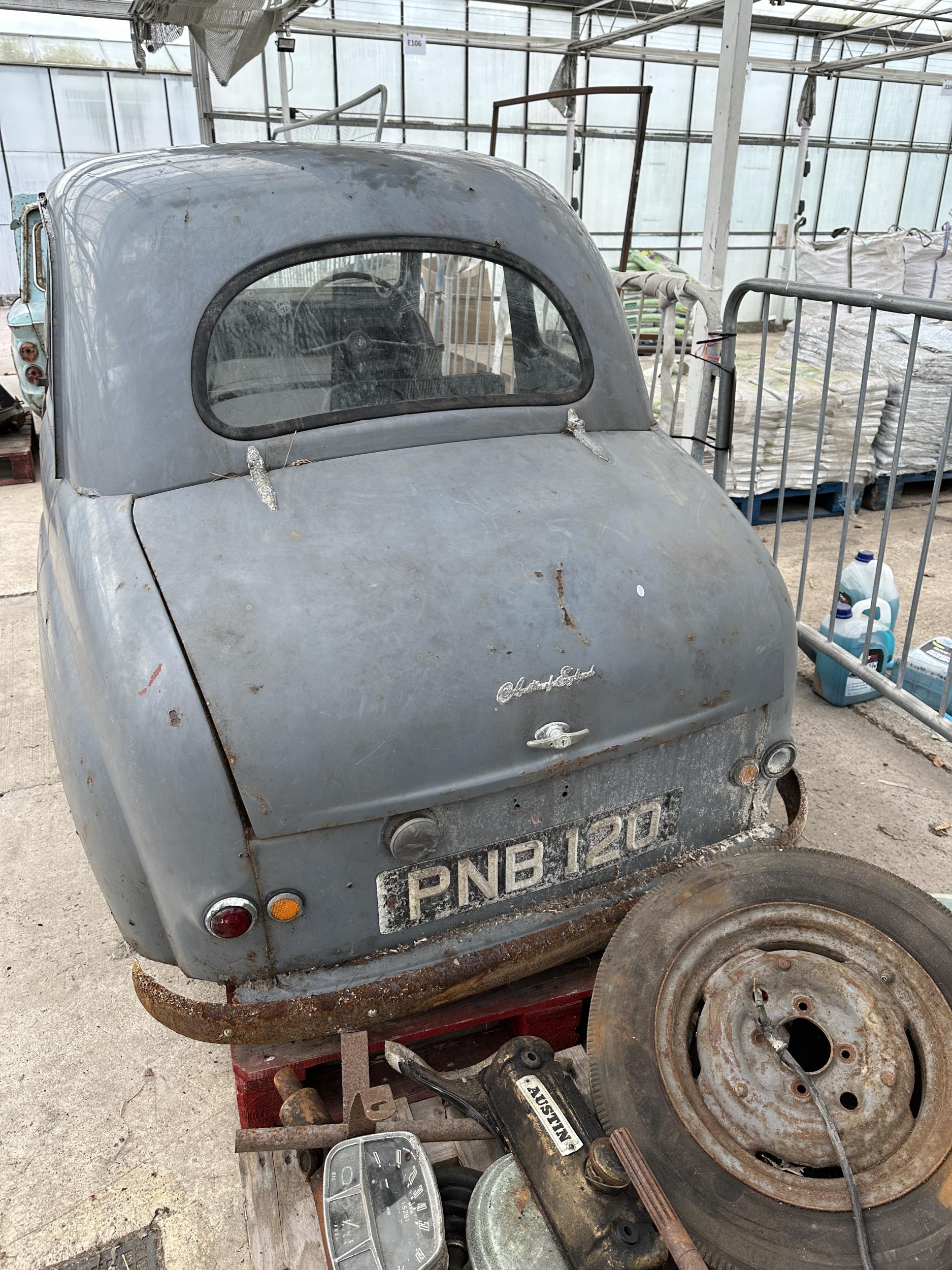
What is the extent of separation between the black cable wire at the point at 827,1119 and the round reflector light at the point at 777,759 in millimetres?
584

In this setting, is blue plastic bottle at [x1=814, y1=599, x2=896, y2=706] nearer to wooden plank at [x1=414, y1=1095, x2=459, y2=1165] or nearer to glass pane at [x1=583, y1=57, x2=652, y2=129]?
wooden plank at [x1=414, y1=1095, x2=459, y2=1165]

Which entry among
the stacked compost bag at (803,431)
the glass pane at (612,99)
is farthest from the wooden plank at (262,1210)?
the glass pane at (612,99)

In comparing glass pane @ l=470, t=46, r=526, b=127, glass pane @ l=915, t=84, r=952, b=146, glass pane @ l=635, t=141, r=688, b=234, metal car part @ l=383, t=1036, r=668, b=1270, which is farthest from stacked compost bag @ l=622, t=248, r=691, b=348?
metal car part @ l=383, t=1036, r=668, b=1270

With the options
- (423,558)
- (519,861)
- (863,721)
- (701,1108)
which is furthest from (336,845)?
(863,721)

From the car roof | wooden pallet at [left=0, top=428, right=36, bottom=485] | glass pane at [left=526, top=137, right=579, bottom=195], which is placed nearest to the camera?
the car roof

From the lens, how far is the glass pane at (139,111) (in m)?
16.6

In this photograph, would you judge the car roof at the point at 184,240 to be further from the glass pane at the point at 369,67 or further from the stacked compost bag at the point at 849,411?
the glass pane at the point at 369,67

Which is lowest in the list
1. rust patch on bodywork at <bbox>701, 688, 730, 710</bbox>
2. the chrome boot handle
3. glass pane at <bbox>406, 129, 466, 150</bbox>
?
rust patch on bodywork at <bbox>701, 688, 730, 710</bbox>

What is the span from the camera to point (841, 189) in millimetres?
18141

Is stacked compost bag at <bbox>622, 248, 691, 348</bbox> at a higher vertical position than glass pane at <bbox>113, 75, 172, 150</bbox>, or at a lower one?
lower

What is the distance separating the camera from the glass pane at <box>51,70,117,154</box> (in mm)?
16484

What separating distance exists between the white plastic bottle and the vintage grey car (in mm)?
1873

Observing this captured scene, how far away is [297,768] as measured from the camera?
1721mm

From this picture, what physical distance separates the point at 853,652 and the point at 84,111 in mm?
18440
